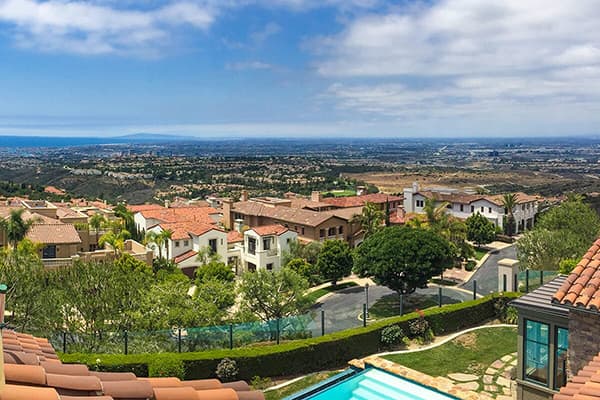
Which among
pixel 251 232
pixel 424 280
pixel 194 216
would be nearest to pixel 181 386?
pixel 424 280

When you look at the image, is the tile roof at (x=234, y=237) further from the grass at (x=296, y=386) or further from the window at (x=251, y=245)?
the grass at (x=296, y=386)

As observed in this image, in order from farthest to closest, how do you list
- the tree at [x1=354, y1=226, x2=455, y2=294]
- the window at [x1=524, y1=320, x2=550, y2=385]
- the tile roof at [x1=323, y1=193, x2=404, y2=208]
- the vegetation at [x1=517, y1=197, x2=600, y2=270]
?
the tile roof at [x1=323, y1=193, x2=404, y2=208] < the vegetation at [x1=517, y1=197, x2=600, y2=270] < the tree at [x1=354, y1=226, x2=455, y2=294] < the window at [x1=524, y1=320, x2=550, y2=385]

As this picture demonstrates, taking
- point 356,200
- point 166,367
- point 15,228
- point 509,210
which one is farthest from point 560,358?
point 356,200

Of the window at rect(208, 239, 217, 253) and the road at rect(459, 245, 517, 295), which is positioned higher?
the window at rect(208, 239, 217, 253)

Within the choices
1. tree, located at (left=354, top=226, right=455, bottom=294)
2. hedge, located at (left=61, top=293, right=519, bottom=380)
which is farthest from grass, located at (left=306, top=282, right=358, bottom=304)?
hedge, located at (left=61, top=293, right=519, bottom=380)

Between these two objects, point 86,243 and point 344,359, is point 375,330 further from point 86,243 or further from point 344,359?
point 86,243

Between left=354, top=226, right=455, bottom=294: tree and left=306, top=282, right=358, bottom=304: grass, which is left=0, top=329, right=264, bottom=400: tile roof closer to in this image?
left=354, top=226, right=455, bottom=294: tree
